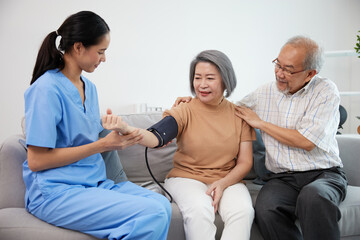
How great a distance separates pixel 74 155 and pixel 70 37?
0.47 meters

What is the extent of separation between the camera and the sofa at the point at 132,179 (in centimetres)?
130

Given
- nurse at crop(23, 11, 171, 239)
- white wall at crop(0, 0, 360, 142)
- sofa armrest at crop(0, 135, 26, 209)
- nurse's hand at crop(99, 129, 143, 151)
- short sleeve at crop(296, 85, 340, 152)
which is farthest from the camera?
white wall at crop(0, 0, 360, 142)

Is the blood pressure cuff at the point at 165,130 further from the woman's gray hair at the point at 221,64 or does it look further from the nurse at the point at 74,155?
the woman's gray hair at the point at 221,64

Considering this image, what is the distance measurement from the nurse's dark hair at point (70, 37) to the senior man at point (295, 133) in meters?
0.81

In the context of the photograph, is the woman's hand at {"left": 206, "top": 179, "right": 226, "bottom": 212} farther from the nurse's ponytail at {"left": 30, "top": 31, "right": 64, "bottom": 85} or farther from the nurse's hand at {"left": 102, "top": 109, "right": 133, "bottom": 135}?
the nurse's ponytail at {"left": 30, "top": 31, "right": 64, "bottom": 85}

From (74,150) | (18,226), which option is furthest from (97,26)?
(18,226)

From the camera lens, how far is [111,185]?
1.51 metres

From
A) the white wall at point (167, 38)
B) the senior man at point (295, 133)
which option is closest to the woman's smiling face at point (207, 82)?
the senior man at point (295, 133)

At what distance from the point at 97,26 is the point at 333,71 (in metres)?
3.21

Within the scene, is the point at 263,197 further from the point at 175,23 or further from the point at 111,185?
the point at 175,23

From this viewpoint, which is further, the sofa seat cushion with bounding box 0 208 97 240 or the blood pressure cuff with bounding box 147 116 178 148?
A: the blood pressure cuff with bounding box 147 116 178 148

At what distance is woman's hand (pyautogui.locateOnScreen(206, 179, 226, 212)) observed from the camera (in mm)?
1529

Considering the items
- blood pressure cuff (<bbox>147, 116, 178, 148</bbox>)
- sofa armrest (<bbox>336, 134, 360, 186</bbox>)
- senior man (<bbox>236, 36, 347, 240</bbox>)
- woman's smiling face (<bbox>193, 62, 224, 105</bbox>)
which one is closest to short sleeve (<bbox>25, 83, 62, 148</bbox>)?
blood pressure cuff (<bbox>147, 116, 178, 148</bbox>)

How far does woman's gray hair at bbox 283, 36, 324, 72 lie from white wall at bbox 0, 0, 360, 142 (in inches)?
85.6
